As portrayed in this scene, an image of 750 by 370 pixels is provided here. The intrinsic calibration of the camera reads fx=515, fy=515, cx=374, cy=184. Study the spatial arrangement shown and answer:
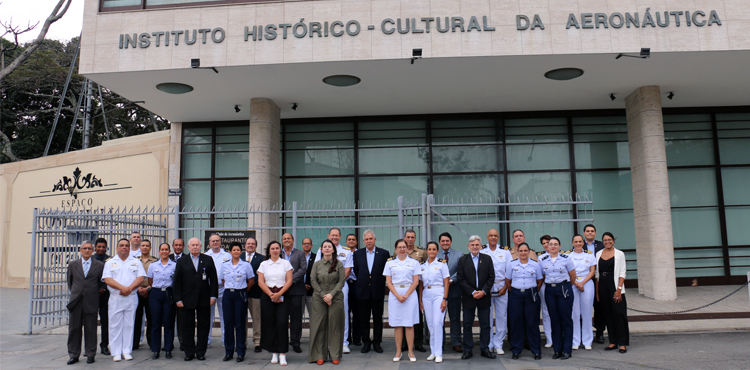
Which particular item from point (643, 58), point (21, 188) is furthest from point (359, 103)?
point (21, 188)

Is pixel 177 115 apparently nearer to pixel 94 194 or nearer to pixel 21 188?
pixel 94 194

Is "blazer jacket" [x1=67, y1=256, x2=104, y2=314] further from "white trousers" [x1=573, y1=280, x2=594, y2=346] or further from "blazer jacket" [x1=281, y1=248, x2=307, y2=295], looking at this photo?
"white trousers" [x1=573, y1=280, x2=594, y2=346]

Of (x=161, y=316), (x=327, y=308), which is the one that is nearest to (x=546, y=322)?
(x=327, y=308)

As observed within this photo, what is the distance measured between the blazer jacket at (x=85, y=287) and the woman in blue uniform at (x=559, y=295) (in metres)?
6.11

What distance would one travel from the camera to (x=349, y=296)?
7.45m

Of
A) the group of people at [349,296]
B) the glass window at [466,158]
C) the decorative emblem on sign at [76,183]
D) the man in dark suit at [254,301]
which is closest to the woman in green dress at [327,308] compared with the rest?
the group of people at [349,296]

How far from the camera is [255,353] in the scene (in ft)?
24.0

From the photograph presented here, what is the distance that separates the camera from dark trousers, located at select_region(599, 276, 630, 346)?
6980 mm

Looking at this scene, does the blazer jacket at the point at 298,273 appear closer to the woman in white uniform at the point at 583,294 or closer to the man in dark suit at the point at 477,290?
the man in dark suit at the point at 477,290

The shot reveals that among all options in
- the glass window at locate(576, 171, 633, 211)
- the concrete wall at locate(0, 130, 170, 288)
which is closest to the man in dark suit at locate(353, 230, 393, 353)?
the glass window at locate(576, 171, 633, 211)

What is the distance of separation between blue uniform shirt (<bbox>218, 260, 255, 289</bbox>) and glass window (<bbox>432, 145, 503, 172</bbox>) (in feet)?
25.4

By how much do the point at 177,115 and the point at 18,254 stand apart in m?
8.73

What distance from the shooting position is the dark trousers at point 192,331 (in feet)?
22.8

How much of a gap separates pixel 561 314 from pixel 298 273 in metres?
3.55
